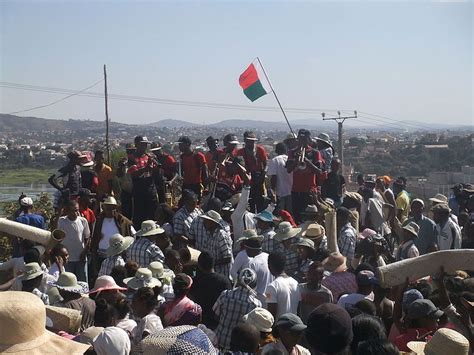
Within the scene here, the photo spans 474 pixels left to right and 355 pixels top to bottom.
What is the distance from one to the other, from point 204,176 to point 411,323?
6311mm

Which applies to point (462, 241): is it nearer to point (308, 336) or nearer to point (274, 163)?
point (274, 163)

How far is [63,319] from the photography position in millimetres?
6445

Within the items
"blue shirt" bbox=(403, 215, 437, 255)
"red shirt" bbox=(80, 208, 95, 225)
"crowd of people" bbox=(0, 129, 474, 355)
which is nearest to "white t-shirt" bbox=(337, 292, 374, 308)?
"crowd of people" bbox=(0, 129, 474, 355)

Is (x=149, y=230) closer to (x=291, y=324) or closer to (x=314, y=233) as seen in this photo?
(x=314, y=233)

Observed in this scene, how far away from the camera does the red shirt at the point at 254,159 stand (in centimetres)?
1219

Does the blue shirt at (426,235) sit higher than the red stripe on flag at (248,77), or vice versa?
the red stripe on flag at (248,77)

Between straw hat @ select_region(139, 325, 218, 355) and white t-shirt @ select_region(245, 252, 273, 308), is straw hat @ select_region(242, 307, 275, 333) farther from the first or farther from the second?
straw hat @ select_region(139, 325, 218, 355)

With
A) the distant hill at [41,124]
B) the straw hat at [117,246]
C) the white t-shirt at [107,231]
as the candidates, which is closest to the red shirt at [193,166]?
the white t-shirt at [107,231]

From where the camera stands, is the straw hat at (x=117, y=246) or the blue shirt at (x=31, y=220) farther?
the blue shirt at (x=31, y=220)

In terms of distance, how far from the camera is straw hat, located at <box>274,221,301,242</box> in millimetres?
8992

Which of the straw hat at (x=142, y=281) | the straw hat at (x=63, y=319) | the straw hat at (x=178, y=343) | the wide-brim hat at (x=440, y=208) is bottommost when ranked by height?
the straw hat at (x=63, y=319)

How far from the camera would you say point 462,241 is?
10.1 m

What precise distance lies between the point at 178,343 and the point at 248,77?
12651mm

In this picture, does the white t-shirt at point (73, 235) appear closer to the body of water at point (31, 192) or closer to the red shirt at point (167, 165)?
the body of water at point (31, 192)
